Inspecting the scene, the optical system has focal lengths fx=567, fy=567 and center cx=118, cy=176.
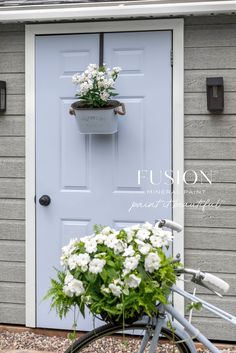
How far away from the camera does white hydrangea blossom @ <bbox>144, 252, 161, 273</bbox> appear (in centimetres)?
212

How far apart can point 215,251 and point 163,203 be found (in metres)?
0.47

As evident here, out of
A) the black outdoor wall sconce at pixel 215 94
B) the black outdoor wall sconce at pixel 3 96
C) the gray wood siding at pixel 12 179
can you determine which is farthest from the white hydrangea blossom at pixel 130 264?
the black outdoor wall sconce at pixel 3 96

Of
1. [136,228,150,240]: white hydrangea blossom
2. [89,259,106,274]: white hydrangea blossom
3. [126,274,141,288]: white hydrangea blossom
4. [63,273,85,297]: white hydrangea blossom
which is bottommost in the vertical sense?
[63,273,85,297]: white hydrangea blossom

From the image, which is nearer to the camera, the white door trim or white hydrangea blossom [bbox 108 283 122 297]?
white hydrangea blossom [bbox 108 283 122 297]

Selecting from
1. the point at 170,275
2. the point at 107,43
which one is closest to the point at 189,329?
the point at 170,275

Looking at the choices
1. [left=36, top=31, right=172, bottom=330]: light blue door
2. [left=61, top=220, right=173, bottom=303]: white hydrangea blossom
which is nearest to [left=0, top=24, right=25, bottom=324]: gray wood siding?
[left=36, top=31, right=172, bottom=330]: light blue door

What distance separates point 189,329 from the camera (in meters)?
2.31

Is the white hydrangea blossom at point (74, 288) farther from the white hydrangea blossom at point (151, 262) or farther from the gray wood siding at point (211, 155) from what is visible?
the gray wood siding at point (211, 155)

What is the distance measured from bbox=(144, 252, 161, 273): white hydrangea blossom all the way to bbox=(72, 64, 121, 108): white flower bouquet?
1.72 m

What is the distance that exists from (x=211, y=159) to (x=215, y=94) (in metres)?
0.43

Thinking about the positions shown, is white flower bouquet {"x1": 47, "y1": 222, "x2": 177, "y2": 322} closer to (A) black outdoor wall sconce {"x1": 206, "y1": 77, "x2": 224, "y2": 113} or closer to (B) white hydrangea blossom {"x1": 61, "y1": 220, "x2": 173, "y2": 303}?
(B) white hydrangea blossom {"x1": 61, "y1": 220, "x2": 173, "y2": 303}

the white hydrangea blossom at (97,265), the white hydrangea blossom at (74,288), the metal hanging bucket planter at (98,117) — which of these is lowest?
the white hydrangea blossom at (74,288)

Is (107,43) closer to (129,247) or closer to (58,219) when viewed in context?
(58,219)

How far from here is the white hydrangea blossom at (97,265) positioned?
6.82 ft
